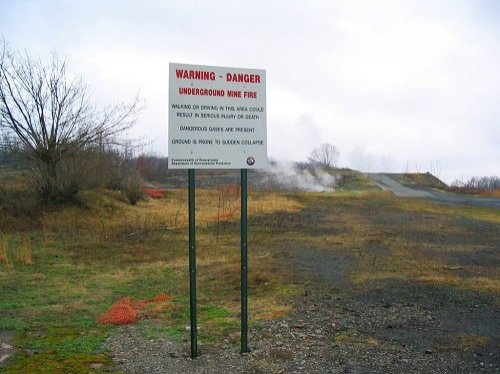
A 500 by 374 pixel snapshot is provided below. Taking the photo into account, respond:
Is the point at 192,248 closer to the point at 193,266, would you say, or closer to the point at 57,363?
the point at 193,266

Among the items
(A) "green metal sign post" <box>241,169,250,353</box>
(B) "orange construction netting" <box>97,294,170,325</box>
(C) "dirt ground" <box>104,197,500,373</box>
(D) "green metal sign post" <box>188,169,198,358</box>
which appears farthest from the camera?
(B) "orange construction netting" <box>97,294,170,325</box>

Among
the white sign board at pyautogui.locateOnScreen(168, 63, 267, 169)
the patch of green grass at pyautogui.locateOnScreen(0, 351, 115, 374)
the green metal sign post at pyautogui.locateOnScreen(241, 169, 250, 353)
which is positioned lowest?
the patch of green grass at pyautogui.locateOnScreen(0, 351, 115, 374)

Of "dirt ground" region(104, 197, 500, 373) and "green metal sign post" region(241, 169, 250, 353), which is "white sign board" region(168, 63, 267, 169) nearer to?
"green metal sign post" region(241, 169, 250, 353)

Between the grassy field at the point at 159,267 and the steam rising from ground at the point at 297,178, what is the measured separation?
29.7m

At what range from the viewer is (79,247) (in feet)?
47.5

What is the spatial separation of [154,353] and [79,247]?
9.80 metres

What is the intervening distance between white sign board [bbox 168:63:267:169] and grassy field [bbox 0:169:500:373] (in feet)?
7.01

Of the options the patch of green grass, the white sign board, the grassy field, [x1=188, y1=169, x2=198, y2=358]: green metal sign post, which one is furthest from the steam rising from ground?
the patch of green grass

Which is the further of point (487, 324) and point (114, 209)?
point (114, 209)

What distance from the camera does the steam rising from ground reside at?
174ft

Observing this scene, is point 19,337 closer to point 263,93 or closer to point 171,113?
point 171,113

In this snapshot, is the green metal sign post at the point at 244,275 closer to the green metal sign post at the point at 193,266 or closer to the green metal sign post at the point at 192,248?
the green metal sign post at the point at 193,266

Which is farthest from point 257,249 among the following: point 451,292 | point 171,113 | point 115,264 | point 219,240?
point 171,113

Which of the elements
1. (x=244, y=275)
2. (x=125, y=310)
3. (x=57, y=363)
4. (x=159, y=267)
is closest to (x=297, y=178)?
(x=159, y=267)
